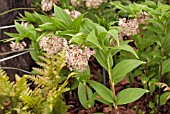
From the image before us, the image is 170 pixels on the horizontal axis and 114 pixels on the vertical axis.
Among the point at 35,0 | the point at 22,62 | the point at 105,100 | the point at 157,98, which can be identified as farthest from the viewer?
the point at 35,0

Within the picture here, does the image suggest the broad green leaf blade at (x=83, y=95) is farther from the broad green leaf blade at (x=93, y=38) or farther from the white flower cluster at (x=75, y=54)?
the broad green leaf blade at (x=93, y=38)

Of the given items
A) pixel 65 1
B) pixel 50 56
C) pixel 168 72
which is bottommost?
pixel 168 72

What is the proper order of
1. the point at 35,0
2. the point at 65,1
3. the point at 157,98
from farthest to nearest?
the point at 35,0
the point at 65,1
the point at 157,98

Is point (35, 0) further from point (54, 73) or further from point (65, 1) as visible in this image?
point (54, 73)

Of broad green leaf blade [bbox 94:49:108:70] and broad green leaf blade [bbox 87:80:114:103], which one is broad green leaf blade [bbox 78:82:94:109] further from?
broad green leaf blade [bbox 94:49:108:70]

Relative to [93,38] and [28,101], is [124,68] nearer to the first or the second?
[93,38]

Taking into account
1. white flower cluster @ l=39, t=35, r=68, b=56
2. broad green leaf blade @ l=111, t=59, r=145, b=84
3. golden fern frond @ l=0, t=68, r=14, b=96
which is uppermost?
white flower cluster @ l=39, t=35, r=68, b=56

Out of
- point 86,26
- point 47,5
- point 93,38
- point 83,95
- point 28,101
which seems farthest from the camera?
point 47,5

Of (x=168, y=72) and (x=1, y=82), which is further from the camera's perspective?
(x=168, y=72)

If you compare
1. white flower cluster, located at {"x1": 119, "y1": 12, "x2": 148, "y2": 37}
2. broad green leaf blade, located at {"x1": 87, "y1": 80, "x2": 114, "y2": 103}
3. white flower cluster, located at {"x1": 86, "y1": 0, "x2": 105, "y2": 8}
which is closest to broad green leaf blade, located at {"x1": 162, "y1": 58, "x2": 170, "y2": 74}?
white flower cluster, located at {"x1": 119, "y1": 12, "x2": 148, "y2": 37}

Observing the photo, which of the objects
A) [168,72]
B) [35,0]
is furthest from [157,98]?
[35,0]

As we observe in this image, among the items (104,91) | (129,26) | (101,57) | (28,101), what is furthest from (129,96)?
(28,101)
